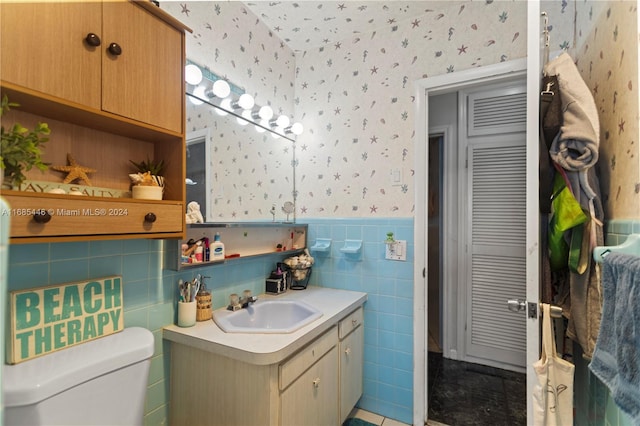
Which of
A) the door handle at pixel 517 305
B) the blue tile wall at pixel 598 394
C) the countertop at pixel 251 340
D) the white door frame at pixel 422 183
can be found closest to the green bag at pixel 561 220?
the blue tile wall at pixel 598 394

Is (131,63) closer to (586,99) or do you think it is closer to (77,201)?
(77,201)

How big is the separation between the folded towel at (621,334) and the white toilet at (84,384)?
132cm

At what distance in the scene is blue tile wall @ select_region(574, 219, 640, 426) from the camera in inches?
35.6

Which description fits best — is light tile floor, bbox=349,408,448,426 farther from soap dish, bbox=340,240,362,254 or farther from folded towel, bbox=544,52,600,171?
folded towel, bbox=544,52,600,171

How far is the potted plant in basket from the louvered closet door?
2298mm

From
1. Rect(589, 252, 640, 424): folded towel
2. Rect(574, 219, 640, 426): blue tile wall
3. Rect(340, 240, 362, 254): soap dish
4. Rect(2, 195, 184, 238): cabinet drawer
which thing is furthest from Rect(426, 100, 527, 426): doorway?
Rect(2, 195, 184, 238): cabinet drawer

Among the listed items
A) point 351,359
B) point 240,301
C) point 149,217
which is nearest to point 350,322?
point 351,359

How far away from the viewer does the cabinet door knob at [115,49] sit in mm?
951

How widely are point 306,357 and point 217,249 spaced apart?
665mm

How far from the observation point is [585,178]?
1.05 m

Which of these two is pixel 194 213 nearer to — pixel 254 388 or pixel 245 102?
pixel 245 102

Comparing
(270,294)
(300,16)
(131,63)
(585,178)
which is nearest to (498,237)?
(585,178)

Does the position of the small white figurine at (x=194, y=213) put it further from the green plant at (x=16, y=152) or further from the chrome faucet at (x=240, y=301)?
the green plant at (x=16, y=152)

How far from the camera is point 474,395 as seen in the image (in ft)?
6.91
